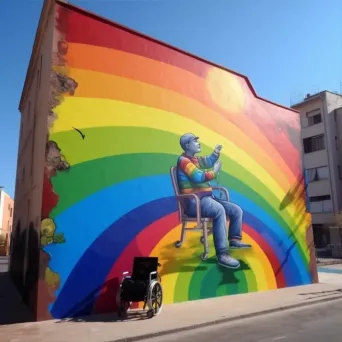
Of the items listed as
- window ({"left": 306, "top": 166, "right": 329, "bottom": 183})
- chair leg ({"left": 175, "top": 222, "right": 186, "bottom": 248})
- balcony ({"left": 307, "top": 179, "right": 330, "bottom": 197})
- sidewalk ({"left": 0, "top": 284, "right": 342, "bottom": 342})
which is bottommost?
sidewalk ({"left": 0, "top": 284, "right": 342, "bottom": 342})

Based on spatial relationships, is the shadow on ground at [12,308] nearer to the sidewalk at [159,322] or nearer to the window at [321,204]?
the sidewalk at [159,322]

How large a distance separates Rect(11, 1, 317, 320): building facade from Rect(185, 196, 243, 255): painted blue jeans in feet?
0.49

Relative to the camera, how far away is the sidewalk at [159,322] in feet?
23.7

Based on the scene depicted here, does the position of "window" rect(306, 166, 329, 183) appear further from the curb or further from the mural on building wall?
the curb

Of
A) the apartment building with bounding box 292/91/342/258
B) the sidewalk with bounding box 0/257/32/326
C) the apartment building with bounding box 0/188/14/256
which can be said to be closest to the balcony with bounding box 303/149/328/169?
the apartment building with bounding box 292/91/342/258

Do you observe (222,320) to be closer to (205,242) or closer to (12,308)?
(205,242)

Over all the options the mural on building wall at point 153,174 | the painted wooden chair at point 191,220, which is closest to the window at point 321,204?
the mural on building wall at point 153,174

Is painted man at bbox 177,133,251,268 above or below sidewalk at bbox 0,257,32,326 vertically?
above

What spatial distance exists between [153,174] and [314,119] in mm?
30397

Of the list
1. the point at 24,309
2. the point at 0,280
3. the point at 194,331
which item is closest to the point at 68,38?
the point at 24,309

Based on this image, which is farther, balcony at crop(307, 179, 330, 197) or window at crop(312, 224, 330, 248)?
window at crop(312, 224, 330, 248)

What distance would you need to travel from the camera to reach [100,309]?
377 inches

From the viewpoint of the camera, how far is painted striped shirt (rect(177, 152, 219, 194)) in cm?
1203

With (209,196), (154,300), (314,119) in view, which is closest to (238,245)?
(209,196)
